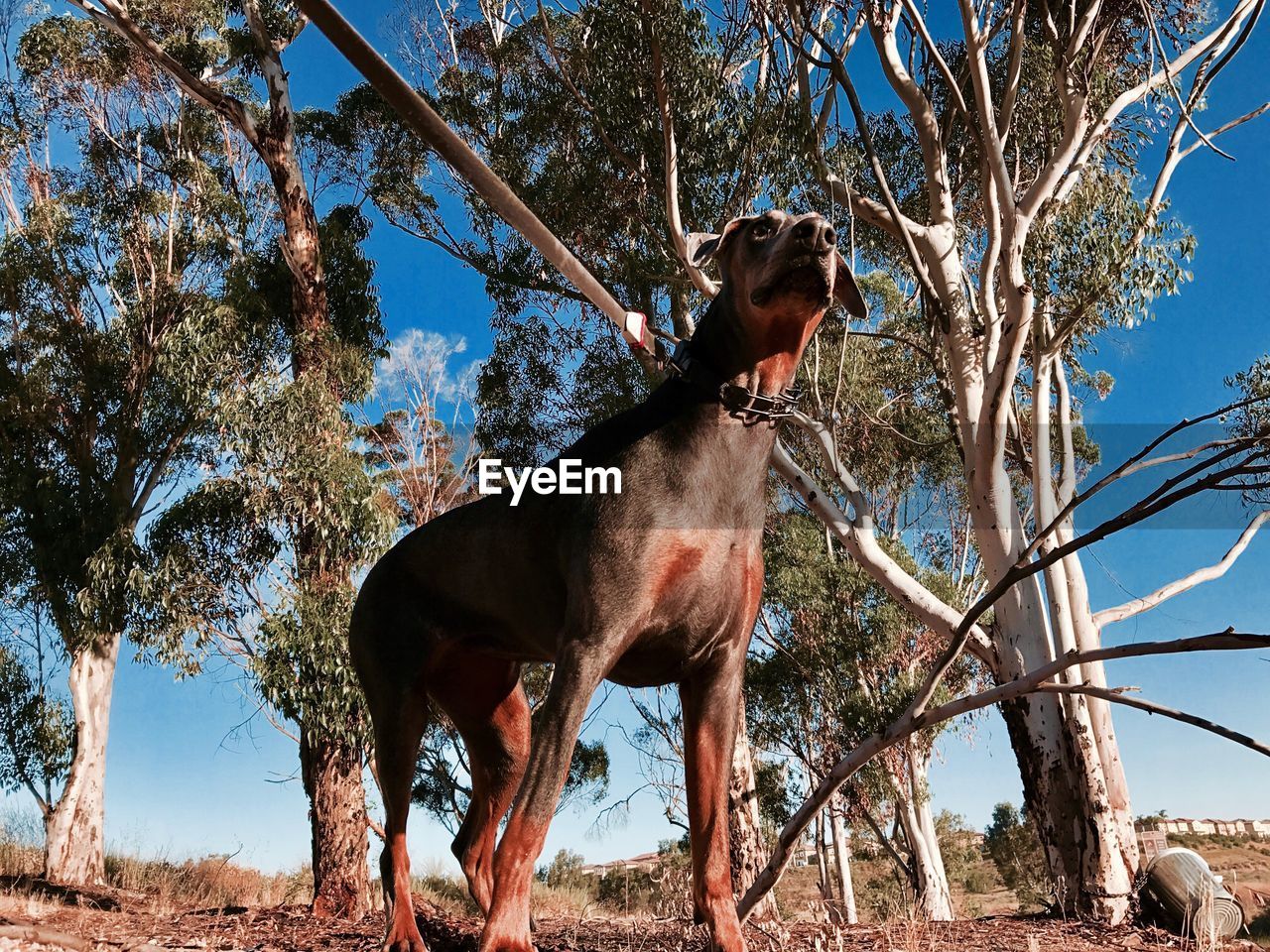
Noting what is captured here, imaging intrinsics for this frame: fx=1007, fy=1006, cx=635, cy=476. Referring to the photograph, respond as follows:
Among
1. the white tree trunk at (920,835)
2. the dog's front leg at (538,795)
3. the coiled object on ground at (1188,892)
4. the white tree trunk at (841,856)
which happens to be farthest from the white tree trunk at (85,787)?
the dog's front leg at (538,795)

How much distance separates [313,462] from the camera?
10688 mm

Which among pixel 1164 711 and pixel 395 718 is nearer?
pixel 1164 711

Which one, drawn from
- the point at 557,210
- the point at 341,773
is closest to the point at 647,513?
the point at 341,773

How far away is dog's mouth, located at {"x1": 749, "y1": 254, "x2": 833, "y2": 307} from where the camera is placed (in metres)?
2.48

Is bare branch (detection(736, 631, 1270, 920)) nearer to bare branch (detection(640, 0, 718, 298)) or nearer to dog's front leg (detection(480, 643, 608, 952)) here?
dog's front leg (detection(480, 643, 608, 952))

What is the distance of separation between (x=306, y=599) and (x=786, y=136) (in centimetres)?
651

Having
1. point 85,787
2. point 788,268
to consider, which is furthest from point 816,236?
point 85,787

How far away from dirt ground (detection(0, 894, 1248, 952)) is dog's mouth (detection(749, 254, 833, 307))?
1.85 metres

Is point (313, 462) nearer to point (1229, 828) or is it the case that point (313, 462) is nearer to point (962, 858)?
point (962, 858)

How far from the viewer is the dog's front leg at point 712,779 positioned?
8.15ft

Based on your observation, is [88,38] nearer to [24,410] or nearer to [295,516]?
[24,410]

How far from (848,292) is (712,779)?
135 cm

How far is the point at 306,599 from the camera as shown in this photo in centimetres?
991

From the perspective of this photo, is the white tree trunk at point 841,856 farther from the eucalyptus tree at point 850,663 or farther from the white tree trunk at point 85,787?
the white tree trunk at point 85,787
